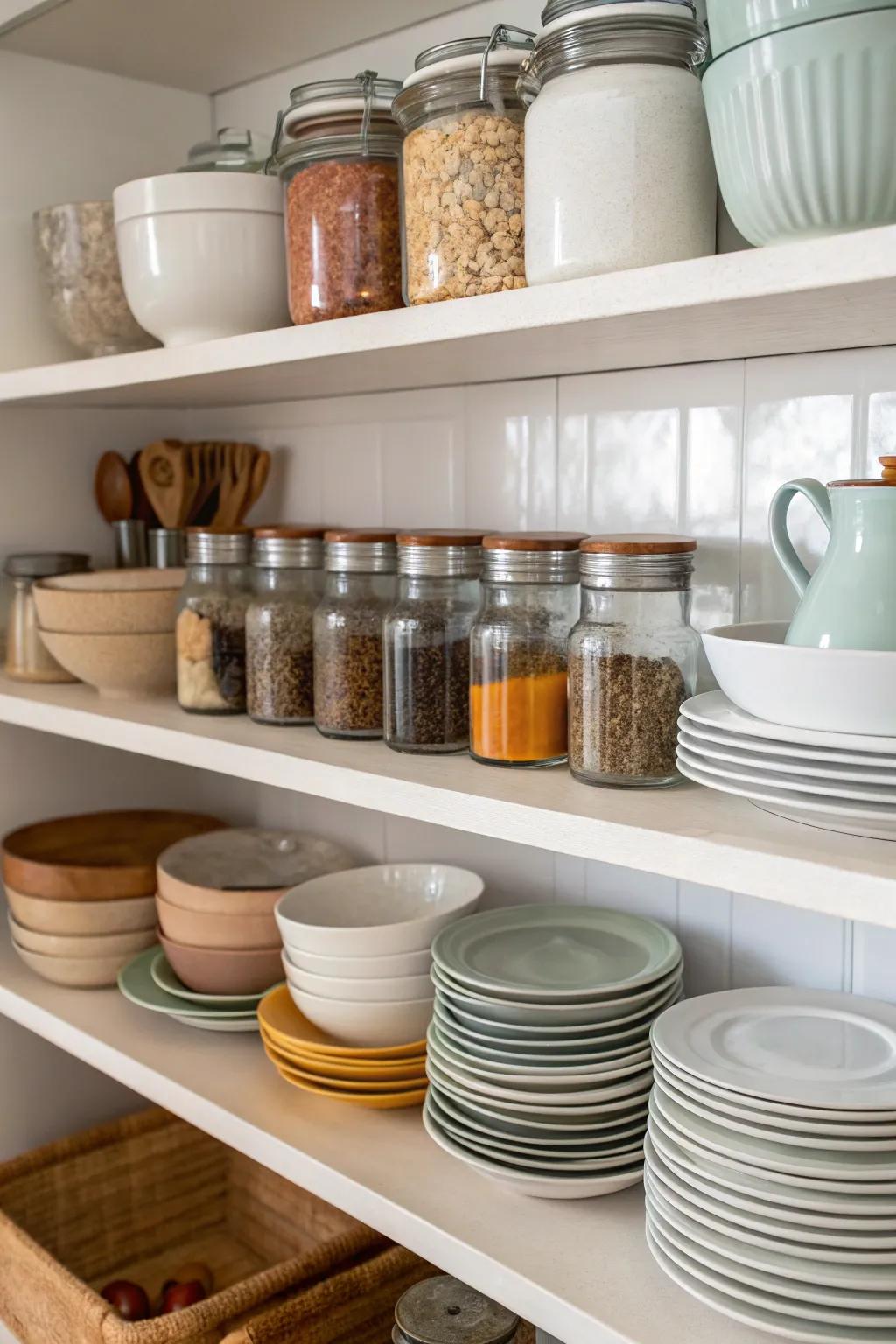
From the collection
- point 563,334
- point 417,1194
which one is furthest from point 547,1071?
point 563,334

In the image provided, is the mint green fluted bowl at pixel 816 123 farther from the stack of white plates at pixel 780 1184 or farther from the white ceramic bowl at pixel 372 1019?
the white ceramic bowl at pixel 372 1019

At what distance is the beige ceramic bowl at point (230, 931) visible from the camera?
4.84 ft

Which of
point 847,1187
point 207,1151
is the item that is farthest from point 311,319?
point 207,1151

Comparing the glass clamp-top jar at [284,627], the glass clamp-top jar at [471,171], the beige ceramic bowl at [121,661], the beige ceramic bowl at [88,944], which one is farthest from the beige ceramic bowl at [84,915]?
the glass clamp-top jar at [471,171]

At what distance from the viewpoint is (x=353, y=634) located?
1268 mm

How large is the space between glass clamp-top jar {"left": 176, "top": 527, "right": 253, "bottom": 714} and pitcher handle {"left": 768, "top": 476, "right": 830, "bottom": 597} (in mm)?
668

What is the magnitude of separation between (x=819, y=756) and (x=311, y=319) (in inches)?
25.4

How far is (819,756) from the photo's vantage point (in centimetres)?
79

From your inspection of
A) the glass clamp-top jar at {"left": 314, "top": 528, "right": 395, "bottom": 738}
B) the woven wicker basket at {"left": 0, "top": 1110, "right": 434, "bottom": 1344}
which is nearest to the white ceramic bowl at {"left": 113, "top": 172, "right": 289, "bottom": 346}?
the glass clamp-top jar at {"left": 314, "top": 528, "right": 395, "bottom": 738}

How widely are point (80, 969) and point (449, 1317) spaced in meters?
0.66

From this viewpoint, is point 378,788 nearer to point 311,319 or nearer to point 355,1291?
point 311,319

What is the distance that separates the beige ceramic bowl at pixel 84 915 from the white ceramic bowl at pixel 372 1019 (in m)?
0.41

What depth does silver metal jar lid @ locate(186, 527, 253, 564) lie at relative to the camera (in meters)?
1.45

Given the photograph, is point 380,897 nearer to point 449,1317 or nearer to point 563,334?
point 449,1317
